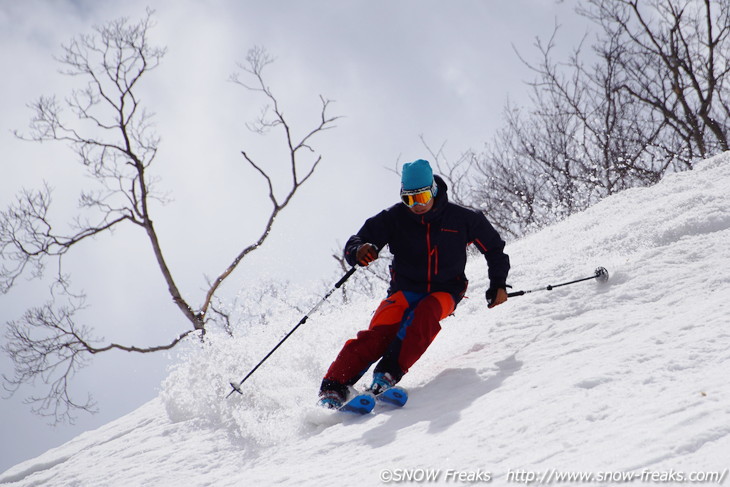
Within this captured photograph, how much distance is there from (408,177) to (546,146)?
44.4 feet

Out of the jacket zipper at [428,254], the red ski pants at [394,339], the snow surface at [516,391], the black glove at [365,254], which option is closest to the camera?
the snow surface at [516,391]

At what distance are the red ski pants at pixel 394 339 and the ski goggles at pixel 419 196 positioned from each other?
57cm

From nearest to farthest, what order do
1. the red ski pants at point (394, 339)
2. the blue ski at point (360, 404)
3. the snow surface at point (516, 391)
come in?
the snow surface at point (516, 391), the blue ski at point (360, 404), the red ski pants at point (394, 339)

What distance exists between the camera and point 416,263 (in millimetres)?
3428

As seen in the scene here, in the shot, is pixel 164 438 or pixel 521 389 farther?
pixel 164 438

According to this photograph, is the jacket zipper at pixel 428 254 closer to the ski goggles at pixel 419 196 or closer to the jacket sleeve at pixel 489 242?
the ski goggles at pixel 419 196

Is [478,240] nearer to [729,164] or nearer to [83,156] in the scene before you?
[729,164]

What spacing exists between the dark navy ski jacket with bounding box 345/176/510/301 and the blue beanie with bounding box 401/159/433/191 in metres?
0.17

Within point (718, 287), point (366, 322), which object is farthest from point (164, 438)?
point (718, 287)

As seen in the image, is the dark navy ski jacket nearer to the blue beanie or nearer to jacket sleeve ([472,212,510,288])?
jacket sleeve ([472,212,510,288])

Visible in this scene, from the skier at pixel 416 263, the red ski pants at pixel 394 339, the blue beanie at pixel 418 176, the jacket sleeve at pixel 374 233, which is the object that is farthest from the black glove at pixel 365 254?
the blue beanie at pixel 418 176

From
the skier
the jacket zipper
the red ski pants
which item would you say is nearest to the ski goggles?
the skier

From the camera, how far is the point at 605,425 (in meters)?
1.82

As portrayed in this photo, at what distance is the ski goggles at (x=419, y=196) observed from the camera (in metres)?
3.27
